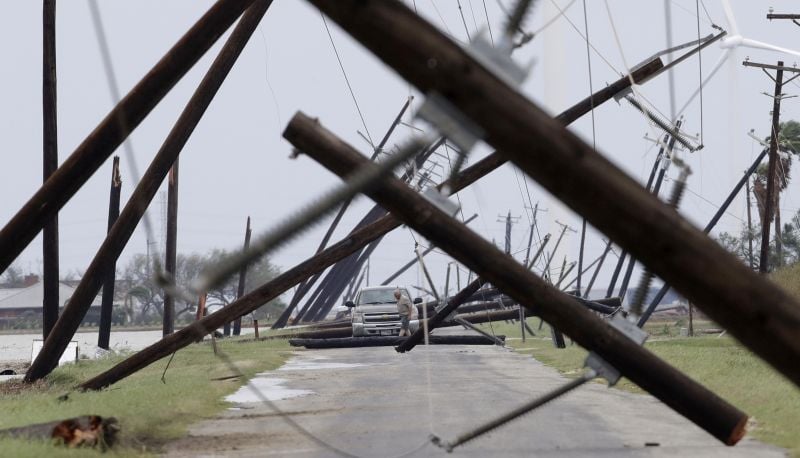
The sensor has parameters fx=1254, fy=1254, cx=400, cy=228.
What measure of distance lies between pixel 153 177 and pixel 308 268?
2206mm

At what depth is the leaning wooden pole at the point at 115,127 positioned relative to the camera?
12.1 meters

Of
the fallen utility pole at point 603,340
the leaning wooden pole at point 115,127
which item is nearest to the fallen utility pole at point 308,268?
the leaning wooden pole at point 115,127

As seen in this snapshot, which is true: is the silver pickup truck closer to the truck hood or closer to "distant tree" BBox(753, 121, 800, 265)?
the truck hood

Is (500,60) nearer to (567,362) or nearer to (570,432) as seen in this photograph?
(570,432)

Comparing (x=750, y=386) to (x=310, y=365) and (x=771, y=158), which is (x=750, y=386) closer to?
(x=310, y=365)

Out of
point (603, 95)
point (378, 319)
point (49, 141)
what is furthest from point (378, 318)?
point (603, 95)

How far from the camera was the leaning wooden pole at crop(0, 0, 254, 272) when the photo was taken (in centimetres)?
Answer: 1209

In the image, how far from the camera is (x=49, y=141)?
21.6 m

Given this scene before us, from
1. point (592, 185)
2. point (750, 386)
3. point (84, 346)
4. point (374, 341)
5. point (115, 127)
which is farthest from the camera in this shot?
point (84, 346)

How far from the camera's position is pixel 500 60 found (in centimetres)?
517

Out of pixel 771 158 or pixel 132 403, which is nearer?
pixel 132 403

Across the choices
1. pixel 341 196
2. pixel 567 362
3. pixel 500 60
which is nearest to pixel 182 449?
pixel 341 196

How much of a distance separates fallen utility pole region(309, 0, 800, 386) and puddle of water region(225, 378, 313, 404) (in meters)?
12.1

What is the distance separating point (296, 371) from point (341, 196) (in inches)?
732
